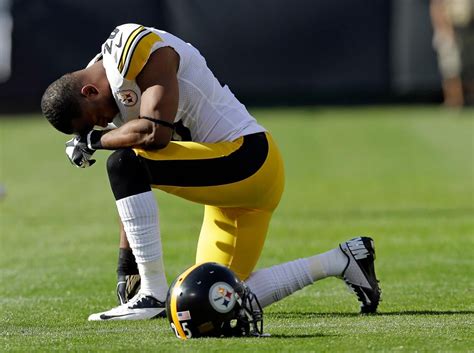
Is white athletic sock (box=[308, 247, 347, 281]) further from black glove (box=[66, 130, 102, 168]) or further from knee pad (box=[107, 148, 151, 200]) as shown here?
black glove (box=[66, 130, 102, 168])

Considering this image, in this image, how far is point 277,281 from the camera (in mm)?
5445

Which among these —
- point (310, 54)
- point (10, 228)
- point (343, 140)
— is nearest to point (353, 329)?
point (10, 228)

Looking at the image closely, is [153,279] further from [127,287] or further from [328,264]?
[328,264]

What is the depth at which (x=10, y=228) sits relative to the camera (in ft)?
32.4

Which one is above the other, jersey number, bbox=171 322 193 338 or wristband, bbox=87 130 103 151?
wristband, bbox=87 130 103 151

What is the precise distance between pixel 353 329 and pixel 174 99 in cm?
125

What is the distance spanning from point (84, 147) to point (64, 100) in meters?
0.23

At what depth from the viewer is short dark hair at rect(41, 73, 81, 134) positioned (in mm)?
5316

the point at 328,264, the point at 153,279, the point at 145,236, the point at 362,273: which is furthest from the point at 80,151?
the point at 362,273

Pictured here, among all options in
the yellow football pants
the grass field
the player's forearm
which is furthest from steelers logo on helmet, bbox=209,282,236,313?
the player's forearm

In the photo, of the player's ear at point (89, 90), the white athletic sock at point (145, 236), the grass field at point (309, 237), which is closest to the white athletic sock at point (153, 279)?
the white athletic sock at point (145, 236)

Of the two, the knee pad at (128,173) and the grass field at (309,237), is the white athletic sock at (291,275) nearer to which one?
the grass field at (309,237)

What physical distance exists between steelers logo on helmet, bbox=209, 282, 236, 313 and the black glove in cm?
96

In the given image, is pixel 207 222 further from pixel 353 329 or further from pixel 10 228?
pixel 10 228
